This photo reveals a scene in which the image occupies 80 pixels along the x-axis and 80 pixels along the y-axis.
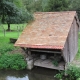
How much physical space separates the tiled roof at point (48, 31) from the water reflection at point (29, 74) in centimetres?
222

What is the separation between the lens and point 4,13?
16.8m

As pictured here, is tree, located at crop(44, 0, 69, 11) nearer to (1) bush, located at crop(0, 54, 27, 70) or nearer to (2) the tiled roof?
(2) the tiled roof

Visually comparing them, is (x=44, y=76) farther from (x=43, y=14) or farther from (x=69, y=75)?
(x=43, y=14)

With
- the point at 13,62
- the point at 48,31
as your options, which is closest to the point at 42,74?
the point at 13,62

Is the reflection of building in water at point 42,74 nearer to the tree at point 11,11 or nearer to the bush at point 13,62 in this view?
the bush at point 13,62

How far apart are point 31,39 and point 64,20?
8.76 feet

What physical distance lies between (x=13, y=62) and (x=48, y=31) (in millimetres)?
3575

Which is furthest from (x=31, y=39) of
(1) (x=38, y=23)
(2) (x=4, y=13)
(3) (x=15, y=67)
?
(2) (x=4, y=13)

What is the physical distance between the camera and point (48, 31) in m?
11.1

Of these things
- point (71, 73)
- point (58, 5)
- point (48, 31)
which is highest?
point (58, 5)

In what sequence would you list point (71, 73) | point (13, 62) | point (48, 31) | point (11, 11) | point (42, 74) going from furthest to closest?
1. point (11, 11)
2. point (13, 62)
3. point (42, 74)
4. point (48, 31)
5. point (71, 73)

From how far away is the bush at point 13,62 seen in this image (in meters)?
12.1

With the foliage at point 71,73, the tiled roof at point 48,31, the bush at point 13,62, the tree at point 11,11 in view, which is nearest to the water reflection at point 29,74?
the bush at point 13,62

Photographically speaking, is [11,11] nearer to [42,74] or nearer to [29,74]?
[29,74]
